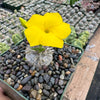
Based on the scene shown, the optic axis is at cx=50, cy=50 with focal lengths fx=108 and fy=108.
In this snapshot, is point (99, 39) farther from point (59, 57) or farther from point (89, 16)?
point (59, 57)

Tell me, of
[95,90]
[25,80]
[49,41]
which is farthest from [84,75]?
[49,41]

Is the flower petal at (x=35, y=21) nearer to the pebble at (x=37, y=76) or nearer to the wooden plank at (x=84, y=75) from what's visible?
the pebble at (x=37, y=76)

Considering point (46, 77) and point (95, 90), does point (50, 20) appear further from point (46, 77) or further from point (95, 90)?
point (95, 90)

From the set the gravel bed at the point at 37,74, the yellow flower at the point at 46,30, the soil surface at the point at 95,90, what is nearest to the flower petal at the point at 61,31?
the yellow flower at the point at 46,30

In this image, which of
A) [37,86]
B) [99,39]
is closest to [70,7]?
[99,39]

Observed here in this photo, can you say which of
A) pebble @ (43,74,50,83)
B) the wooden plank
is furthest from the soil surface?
pebble @ (43,74,50,83)
